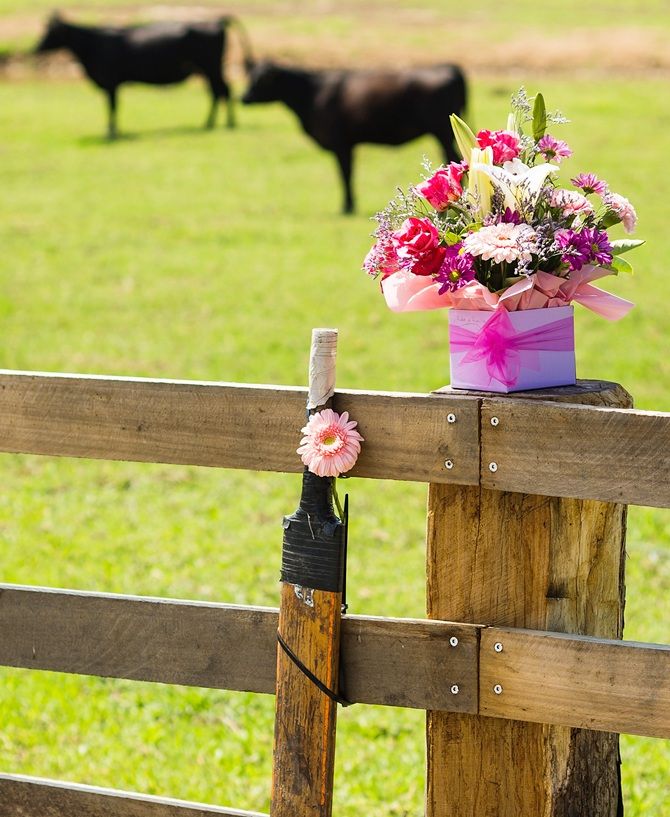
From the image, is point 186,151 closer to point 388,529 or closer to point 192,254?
point 192,254

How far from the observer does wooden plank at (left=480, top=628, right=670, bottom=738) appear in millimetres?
2373

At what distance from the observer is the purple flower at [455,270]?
8.07ft

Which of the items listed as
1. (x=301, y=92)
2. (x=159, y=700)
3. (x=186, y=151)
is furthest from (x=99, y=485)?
(x=186, y=151)

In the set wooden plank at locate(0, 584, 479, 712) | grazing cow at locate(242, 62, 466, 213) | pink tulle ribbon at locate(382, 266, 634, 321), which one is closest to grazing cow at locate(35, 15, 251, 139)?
grazing cow at locate(242, 62, 466, 213)

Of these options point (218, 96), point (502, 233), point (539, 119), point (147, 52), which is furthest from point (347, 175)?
point (502, 233)

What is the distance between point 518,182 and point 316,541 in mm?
856

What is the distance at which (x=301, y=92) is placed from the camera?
17516 millimetres

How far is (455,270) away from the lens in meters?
2.47

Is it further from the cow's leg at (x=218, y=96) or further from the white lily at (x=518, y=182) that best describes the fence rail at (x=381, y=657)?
the cow's leg at (x=218, y=96)

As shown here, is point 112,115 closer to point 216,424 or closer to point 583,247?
point 216,424

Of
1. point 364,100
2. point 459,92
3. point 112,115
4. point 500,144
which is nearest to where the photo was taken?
point 500,144

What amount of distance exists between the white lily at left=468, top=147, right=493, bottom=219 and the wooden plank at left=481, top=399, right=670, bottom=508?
1.33 feet

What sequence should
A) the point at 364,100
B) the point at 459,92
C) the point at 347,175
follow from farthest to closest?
the point at 459,92
the point at 364,100
the point at 347,175

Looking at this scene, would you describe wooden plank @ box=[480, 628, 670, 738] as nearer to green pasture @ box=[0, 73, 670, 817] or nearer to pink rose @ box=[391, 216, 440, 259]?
pink rose @ box=[391, 216, 440, 259]
